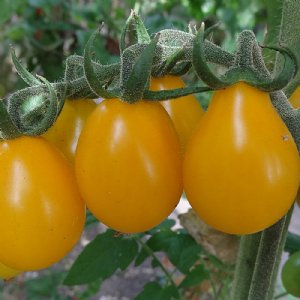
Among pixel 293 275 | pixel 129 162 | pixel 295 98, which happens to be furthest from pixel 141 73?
pixel 293 275

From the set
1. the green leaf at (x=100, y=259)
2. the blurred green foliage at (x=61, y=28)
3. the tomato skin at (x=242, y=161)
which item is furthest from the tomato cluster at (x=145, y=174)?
the blurred green foliage at (x=61, y=28)

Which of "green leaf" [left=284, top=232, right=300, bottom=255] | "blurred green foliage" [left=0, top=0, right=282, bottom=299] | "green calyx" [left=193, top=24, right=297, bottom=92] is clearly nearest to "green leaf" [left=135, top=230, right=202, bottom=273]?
"green leaf" [left=284, top=232, right=300, bottom=255]

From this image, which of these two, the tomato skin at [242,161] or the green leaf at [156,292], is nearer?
the tomato skin at [242,161]

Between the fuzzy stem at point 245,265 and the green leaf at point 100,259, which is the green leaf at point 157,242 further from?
the fuzzy stem at point 245,265

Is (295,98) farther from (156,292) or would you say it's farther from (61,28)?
(61,28)

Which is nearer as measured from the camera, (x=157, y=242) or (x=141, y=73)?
(x=141, y=73)

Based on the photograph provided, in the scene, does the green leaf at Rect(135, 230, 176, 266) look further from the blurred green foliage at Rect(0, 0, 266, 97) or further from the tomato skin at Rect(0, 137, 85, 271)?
the blurred green foliage at Rect(0, 0, 266, 97)

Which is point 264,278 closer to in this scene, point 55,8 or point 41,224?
point 41,224
